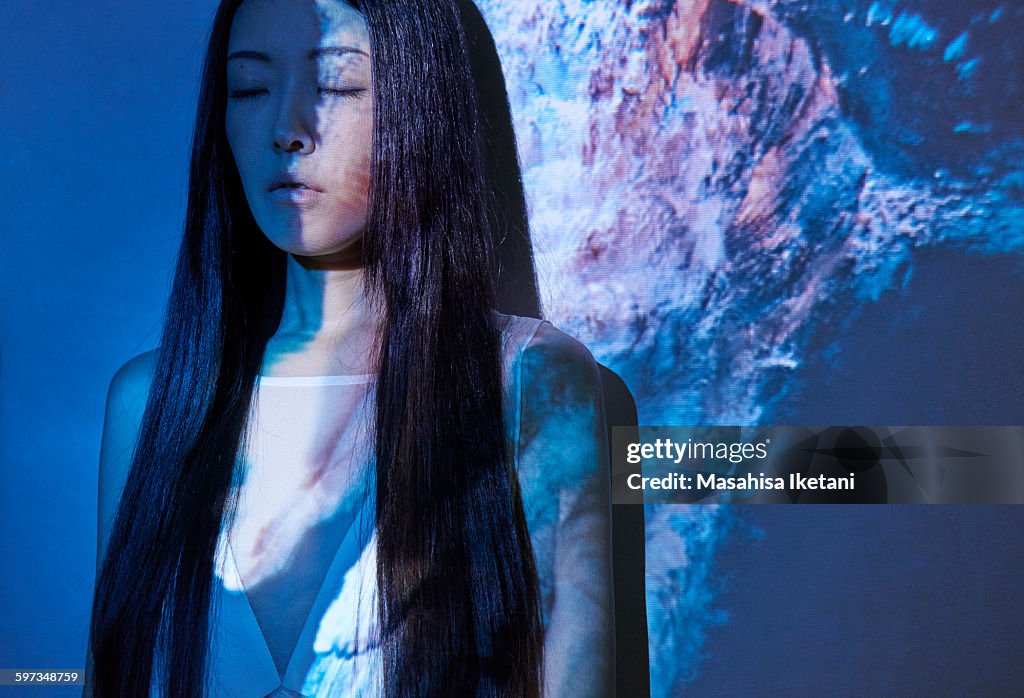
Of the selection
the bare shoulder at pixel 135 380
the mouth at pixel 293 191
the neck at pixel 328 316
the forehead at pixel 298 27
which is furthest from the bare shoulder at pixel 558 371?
the bare shoulder at pixel 135 380

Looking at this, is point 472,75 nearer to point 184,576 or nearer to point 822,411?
point 822,411

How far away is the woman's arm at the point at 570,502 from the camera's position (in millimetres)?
1487

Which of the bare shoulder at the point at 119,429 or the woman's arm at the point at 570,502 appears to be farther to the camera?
the bare shoulder at the point at 119,429

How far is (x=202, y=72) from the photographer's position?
1711 millimetres

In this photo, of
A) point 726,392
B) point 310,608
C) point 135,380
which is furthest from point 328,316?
point 726,392

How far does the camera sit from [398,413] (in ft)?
5.08

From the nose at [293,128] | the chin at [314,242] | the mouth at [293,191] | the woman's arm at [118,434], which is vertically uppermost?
the nose at [293,128]

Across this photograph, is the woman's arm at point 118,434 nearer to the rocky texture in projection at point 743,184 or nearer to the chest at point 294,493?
the chest at point 294,493

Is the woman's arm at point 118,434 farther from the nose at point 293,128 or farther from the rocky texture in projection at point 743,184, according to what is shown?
the rocky texture in projection at point 743,184

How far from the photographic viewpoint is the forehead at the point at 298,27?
61.9 inches

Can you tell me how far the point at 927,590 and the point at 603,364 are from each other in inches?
26.6

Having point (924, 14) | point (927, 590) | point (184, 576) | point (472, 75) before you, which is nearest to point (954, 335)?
point (927, 590)

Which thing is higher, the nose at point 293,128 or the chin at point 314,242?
the nose at point 293,128

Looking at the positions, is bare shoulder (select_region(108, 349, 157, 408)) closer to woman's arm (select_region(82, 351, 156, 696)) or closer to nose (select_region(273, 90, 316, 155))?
woman's arm (select_region(82, 351, 156, 696))
